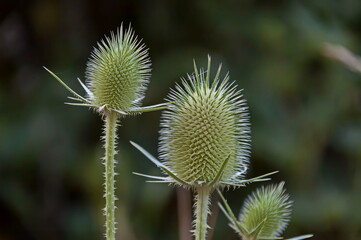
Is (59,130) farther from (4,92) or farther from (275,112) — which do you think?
(275,112)

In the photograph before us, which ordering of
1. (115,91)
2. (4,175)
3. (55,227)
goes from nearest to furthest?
(115,91)
(4,175)
(55,227)

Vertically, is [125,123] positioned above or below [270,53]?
below

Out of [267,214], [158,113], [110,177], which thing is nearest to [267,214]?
[267,214]

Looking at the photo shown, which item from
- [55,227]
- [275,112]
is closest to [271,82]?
[275,112]

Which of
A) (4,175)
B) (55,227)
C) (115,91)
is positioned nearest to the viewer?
(115,91)

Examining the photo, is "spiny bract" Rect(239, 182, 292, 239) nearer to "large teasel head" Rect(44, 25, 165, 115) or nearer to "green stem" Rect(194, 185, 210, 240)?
"green stem" Rect(194, 185, 210, 240)

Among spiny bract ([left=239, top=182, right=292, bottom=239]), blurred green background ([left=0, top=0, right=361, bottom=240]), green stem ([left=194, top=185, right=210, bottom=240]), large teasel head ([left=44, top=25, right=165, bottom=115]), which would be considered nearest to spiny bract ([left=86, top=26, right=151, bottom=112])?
large teasel head ([left=44, top=25, right=165, bottom=115])

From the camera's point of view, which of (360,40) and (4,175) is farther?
(360,40)
